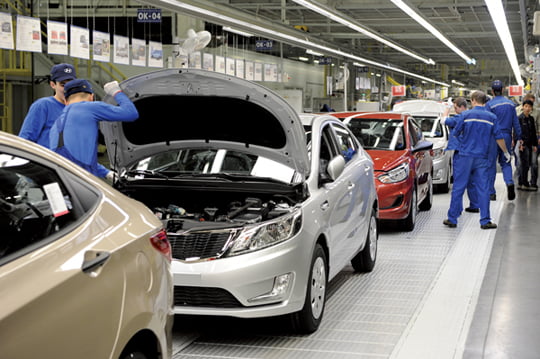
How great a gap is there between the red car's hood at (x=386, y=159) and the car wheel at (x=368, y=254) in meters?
2.10

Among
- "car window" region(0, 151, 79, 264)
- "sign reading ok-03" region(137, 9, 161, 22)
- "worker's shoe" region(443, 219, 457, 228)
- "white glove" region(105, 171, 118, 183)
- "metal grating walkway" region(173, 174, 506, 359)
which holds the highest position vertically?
"sign reading ok-03" region(137, 9, 161, 22)

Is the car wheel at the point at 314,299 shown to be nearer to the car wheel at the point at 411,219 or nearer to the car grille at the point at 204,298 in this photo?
the car grille at the point at 204,298

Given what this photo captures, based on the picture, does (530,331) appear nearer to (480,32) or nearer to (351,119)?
(351,119)

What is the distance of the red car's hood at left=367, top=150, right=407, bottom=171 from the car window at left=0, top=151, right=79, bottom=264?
7.01 m

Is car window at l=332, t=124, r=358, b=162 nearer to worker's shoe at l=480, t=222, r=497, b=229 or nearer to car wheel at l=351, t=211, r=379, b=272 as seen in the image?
car wheel at l=351, t=211, r=379, b=272

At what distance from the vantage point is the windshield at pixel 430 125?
564 inches

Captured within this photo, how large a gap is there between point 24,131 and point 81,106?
902 mm

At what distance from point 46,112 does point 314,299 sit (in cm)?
270

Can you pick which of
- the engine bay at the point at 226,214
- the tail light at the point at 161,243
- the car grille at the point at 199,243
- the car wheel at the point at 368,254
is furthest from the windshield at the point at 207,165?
the tail light at the point at 161,243

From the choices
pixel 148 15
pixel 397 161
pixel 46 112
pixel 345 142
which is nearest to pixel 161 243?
pixel 46 112

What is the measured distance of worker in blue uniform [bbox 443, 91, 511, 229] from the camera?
9.55 metres

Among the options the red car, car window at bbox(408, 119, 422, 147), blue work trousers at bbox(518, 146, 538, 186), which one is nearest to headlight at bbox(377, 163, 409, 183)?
the red car

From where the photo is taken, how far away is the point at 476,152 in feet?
31.4

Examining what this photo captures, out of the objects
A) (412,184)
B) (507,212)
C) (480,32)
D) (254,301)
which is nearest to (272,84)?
(480,32)
